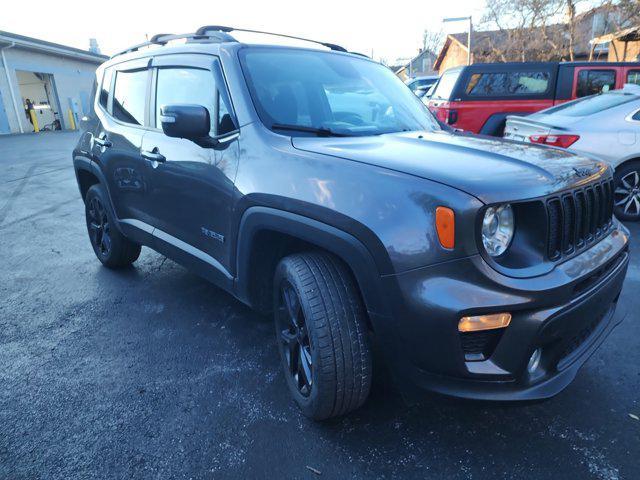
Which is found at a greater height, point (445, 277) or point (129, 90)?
point (129, 90)

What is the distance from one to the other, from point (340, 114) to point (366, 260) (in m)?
1.27

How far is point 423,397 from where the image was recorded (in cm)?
190

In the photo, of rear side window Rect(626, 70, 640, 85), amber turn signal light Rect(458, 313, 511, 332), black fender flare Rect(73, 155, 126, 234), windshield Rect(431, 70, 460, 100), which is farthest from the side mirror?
rear side window Rect(626, 70, 640, 85)

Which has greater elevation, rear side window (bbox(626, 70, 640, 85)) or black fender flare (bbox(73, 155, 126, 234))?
rear side window (bbox(626, 70, 640, 85))

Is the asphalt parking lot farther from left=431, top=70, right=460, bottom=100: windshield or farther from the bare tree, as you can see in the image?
the bare tree

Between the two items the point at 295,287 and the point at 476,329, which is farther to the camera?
the point at 295,287

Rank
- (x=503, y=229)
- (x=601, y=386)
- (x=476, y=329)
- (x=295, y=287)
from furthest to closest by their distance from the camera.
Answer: (x=601, y=386), (x=295, y=287), (x=503, y=229), (x=476, y=329)

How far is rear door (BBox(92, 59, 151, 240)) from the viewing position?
3.40 metres

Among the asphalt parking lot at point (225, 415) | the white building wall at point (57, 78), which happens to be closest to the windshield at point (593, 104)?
the asphalt parking lot at point (225, 415)

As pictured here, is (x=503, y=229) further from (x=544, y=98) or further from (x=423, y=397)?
(x=544, y=98)

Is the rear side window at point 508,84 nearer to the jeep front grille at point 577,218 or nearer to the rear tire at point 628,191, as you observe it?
the rear tire at point 628,191

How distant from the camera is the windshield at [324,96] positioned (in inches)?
101

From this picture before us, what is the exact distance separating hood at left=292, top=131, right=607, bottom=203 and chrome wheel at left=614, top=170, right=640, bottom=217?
3.85m

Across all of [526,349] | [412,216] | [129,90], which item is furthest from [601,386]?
[129,90]
